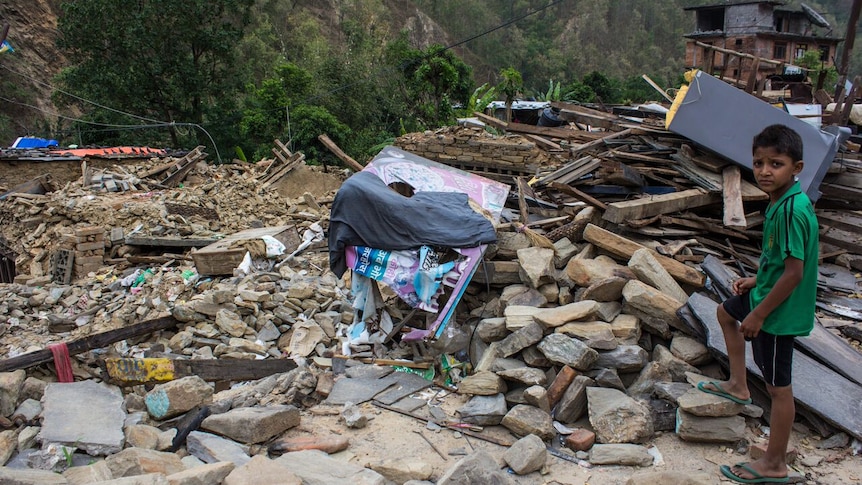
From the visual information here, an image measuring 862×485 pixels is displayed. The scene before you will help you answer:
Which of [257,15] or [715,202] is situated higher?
[257,15]

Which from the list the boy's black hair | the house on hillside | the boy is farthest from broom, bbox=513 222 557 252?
the house on hillside

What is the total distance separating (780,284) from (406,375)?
283 cm

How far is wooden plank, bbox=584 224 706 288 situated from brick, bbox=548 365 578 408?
4.75 ft

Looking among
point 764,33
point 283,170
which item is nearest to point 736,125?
point 283,170

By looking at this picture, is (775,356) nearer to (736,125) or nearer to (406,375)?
(406,375)

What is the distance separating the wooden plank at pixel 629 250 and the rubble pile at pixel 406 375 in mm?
15

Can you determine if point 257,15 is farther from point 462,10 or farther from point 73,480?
point 73,480

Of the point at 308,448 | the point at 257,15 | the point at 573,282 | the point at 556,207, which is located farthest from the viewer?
the point at 257,15

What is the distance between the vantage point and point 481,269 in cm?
516

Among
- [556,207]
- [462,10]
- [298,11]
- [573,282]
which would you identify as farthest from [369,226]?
[462,10]

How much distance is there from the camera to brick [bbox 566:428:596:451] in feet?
11.4

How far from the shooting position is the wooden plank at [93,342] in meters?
4.47

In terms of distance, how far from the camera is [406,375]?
15.2 feet

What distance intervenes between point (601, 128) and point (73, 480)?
9130mm
